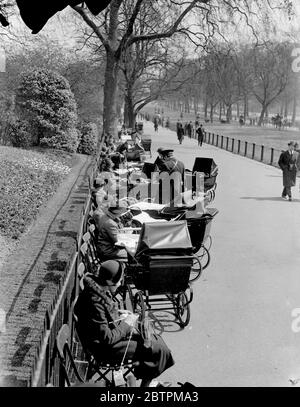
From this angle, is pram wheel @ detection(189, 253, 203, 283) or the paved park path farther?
pram wheel @ detection(189, 253, 203, 283)

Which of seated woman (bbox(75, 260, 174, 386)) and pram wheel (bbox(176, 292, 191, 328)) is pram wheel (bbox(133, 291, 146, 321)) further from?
seated woman (bbox(75, 260, 174, 386))

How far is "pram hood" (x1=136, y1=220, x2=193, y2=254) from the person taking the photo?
7.56 metres

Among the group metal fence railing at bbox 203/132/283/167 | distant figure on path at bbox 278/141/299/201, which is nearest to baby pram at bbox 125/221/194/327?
distant figure on path at bbox 278/141/299/201

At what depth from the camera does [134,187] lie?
15156 mm

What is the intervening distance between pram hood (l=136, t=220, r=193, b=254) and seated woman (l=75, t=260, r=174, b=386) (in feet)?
6.81

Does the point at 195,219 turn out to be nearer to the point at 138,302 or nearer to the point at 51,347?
the point at 138,302

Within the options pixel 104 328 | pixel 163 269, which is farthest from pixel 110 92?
pixel 104 328

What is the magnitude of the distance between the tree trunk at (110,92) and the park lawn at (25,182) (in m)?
4.86

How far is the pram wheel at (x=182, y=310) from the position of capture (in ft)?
23.8

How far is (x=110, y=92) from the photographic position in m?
26.3

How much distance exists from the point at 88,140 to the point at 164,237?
19.7 meters

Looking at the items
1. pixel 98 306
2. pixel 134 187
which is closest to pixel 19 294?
pixel 98 306

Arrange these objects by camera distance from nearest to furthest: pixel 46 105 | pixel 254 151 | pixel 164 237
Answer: pixel 164 237 < pixel 46 105 < pixel 254 151

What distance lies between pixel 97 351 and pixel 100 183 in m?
5.88
